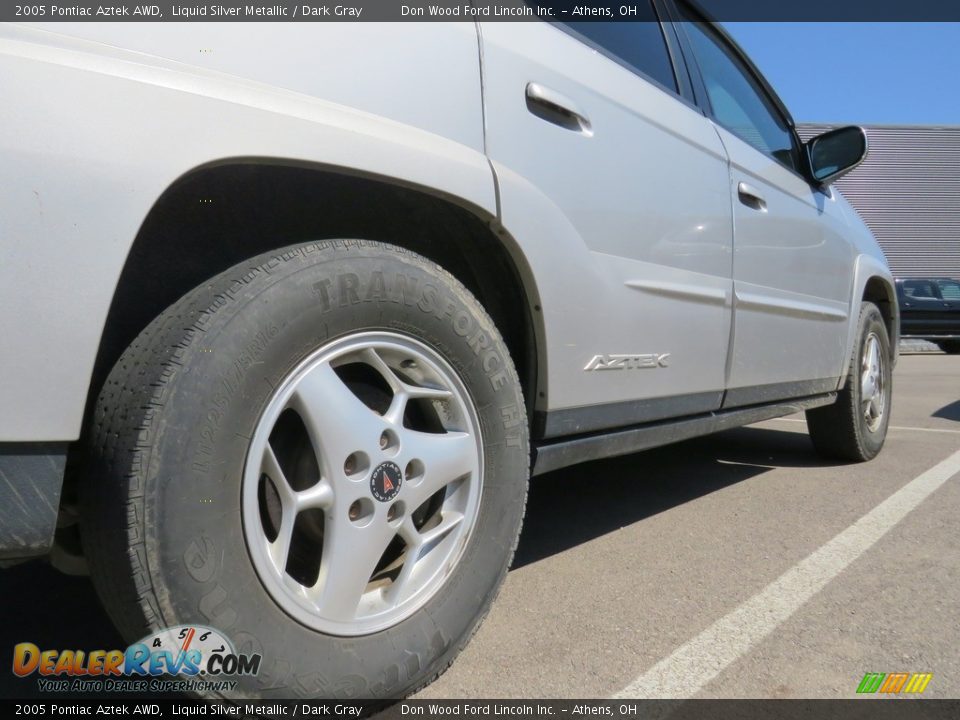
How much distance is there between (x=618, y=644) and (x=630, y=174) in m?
1.16

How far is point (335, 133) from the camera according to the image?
4.12 ft

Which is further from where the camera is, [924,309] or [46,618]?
[924,309]

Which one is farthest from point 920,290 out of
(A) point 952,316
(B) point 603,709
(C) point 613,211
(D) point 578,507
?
(B) point 603,709

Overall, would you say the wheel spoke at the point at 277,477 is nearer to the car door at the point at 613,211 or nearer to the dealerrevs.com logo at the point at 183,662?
the dealerrevs.com logo at the point at 183,662

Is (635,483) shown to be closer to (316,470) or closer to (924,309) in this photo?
(316,470)

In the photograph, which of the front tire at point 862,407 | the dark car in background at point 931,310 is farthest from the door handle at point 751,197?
the dark car in background at point 931,310

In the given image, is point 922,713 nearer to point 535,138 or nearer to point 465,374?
point 465,374

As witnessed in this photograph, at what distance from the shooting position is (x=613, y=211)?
187cm

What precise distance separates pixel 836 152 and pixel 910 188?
2080 centimetres

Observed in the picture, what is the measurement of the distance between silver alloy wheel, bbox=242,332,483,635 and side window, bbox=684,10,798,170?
1.76 metres

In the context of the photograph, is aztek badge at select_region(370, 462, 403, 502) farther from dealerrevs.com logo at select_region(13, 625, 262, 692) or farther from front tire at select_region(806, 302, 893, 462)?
front tire at select_region(806, 302, 893, 462)

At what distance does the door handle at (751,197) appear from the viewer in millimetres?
2554

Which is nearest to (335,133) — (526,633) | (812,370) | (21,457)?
(21,457)

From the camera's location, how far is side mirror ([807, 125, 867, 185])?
3336 millimetres
